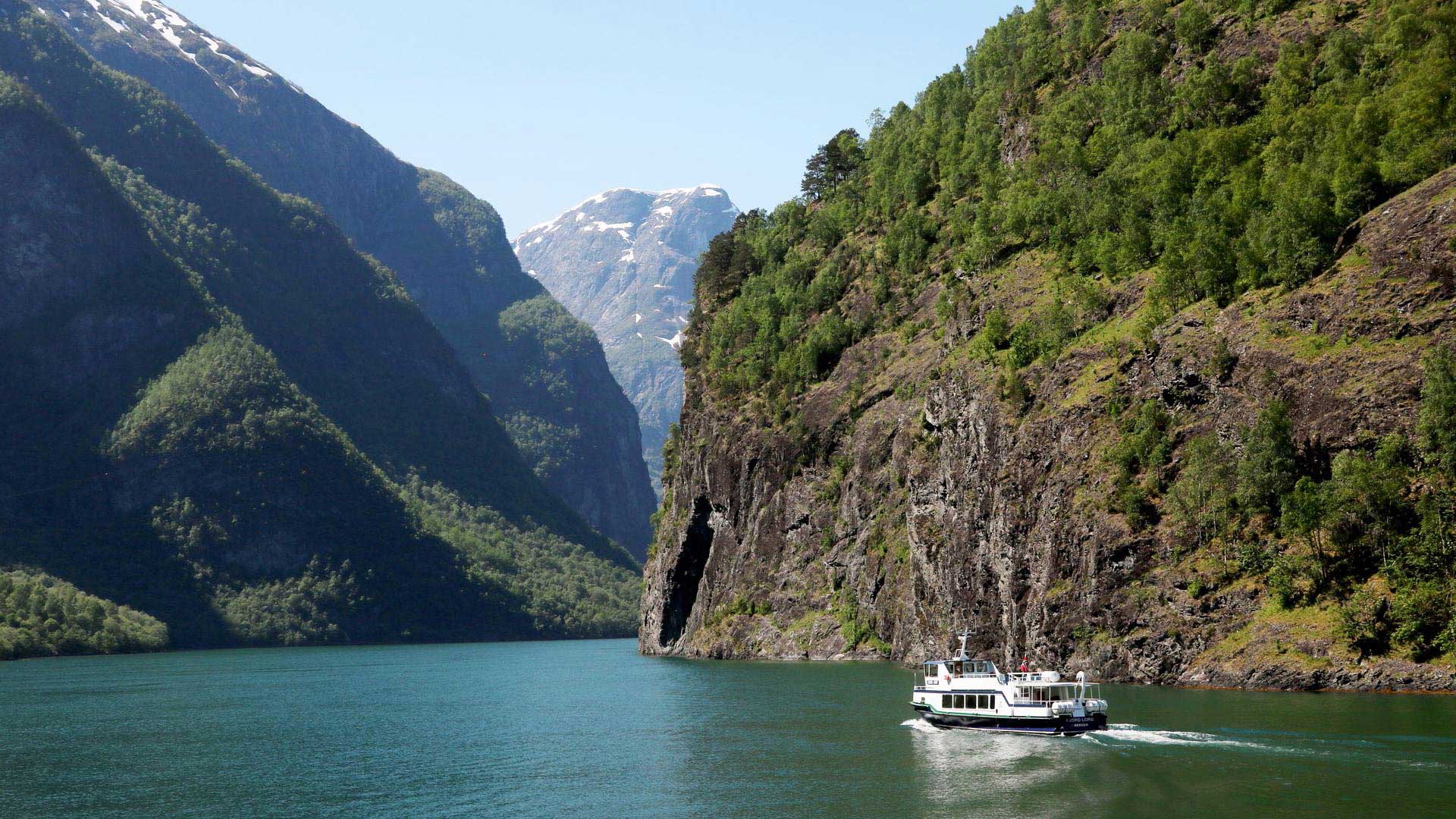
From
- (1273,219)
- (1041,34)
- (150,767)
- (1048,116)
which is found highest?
(1041,34)

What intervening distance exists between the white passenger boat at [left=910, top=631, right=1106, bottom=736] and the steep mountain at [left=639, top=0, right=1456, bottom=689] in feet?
52.6

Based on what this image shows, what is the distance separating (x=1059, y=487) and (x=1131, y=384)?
10.9m

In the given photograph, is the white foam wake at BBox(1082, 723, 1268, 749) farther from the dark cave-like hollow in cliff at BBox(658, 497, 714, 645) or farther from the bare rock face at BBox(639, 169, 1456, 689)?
the dark cave-like hollow in cliff at BBox(658, 497, 714, 645)

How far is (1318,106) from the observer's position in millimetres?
119938

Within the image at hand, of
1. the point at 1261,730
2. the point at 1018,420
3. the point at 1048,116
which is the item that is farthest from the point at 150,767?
the point at 1048,116

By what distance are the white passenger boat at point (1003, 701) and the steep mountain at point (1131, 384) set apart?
52.6 ft

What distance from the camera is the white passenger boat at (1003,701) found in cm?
7806

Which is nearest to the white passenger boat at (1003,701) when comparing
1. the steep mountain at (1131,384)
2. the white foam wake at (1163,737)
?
the white foam wake at (1163,737)

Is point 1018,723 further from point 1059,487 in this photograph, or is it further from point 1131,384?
point 1131,384

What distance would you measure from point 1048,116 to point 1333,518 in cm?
Result: 8143

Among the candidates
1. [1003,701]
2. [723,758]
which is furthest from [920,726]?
[723,758]

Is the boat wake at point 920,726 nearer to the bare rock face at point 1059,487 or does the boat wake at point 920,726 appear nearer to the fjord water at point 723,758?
the fjord water at point 723,758

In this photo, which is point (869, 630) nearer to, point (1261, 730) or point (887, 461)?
point (887, 461)

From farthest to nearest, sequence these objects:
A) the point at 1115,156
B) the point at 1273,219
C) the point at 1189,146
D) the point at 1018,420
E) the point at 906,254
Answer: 1. the point at 906,254
2. the point at 1115,156
3. the point at 1189,146
4. the point at 1018,420
5. the point at 1273,219
